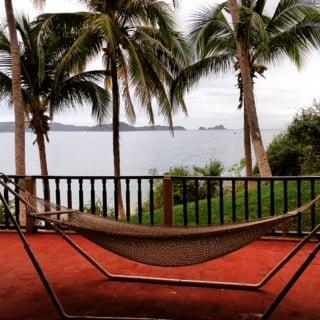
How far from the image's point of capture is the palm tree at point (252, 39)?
26.3 feet

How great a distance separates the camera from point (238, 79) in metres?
11.2

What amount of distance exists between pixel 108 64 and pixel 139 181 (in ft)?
23.2

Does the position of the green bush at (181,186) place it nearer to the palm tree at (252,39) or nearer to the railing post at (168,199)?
the palm tree at (252,39)

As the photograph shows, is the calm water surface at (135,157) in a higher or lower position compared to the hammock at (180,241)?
higher

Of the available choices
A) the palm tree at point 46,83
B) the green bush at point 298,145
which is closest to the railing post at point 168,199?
the palm tree at point 46,83

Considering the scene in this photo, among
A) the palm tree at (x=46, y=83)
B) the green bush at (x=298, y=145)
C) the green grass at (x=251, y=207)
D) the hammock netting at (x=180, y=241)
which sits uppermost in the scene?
the palm tree at (x=46, y=83)

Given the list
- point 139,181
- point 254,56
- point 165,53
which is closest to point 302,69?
point 254,56

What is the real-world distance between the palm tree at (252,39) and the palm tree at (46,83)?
2264mm

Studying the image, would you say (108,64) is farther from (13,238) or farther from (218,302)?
(218,302)

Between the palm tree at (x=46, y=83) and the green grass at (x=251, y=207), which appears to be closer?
the green grass at (x=251, y=207)

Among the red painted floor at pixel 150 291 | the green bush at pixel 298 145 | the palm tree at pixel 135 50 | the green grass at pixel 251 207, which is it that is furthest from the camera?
the green bush at pixel 298 145

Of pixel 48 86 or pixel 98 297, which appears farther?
pixel 48 86

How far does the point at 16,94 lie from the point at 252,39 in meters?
4.46

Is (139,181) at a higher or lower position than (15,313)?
higher
